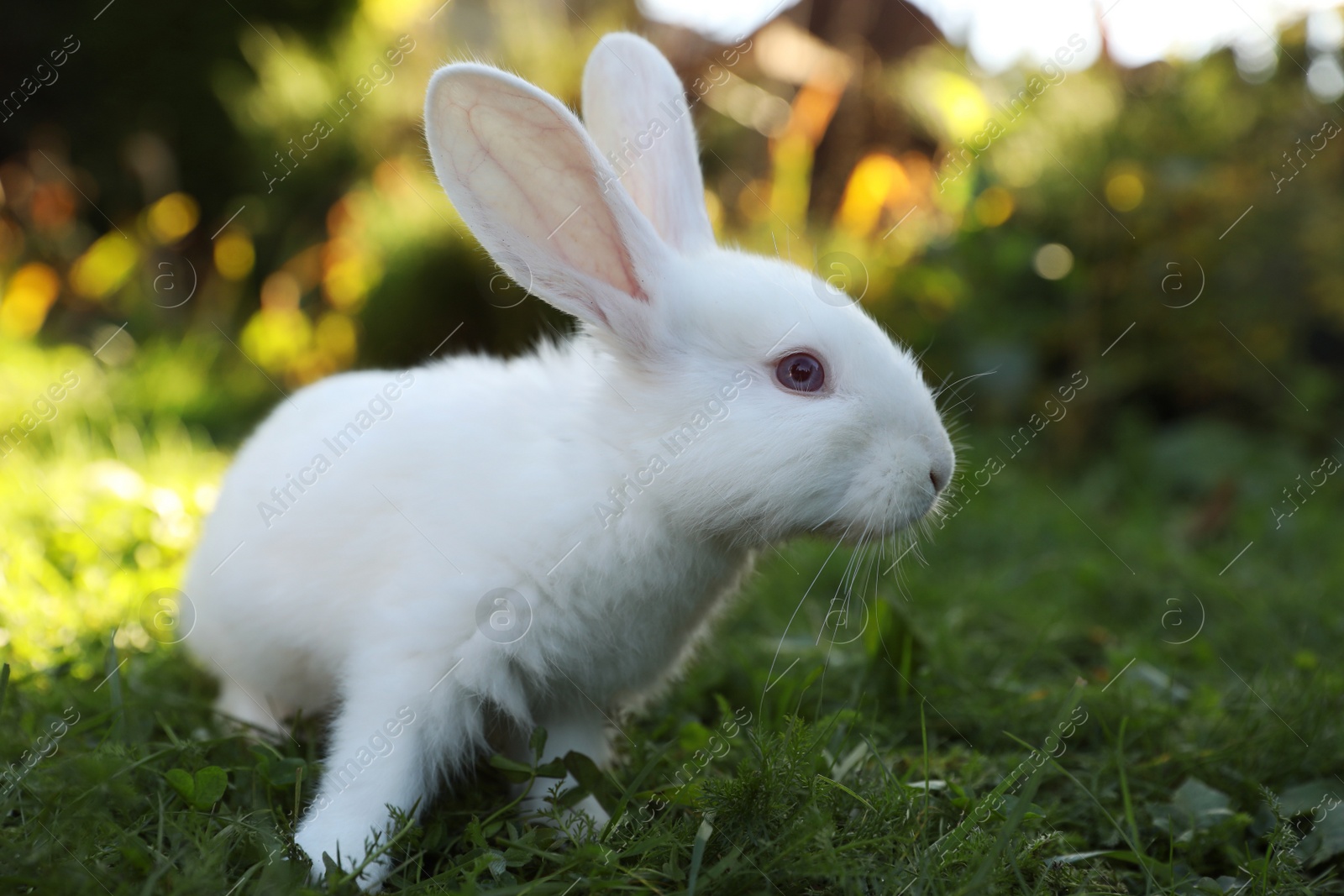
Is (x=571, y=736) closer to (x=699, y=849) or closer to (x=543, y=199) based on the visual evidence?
(x=699, y=849)

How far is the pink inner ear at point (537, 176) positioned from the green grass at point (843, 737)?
1008 millimetres

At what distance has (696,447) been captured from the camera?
83.8 inches

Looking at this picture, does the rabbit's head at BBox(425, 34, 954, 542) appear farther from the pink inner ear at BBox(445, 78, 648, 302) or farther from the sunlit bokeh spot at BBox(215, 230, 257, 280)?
the sunlit bokeh spot at BBox(215, 230, 257, 280)

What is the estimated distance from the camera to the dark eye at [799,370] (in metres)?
2.16

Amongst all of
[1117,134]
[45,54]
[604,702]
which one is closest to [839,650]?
[604,702]

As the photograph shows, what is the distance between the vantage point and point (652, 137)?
8.61 ft

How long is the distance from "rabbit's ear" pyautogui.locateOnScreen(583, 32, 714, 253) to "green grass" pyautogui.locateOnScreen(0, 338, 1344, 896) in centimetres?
94

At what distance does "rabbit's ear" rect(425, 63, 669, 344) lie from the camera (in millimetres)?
2086

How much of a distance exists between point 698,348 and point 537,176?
51cm

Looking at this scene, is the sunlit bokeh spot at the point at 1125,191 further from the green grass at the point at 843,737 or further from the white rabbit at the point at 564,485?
the white rabbit at the point at 564,485

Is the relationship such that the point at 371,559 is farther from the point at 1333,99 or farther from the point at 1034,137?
the point at 1333,99

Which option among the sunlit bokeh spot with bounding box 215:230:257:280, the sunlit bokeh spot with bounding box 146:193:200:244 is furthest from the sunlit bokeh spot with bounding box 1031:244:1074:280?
the sunlit bokeh spot with bounding box 146:193:200:244

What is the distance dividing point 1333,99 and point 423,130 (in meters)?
6.23

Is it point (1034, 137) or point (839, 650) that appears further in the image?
point (1034, 137)
